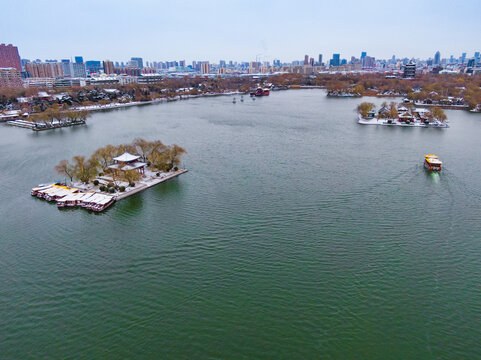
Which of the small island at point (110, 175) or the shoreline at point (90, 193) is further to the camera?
the small island at point (110, 175)

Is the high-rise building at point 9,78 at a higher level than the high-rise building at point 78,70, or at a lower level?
lower

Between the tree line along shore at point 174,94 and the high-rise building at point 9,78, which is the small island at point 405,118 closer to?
the tree line along shore at point 174,94

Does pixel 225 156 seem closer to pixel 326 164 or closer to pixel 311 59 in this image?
pixel 326 164

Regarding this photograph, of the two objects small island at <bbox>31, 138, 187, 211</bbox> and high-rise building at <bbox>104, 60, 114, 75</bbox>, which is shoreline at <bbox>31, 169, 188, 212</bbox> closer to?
small island at <bbox>31, 138, 187, 211</bbox>

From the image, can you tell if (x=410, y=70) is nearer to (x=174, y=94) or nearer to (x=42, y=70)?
(x=174, y=94)

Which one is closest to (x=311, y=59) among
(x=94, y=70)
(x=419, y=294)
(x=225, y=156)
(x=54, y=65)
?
(x=94, y=70)

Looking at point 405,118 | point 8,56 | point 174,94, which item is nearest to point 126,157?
point 405,118

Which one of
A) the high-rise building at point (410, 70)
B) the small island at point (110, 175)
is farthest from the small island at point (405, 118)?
the high-rise building at point (410, 70)
